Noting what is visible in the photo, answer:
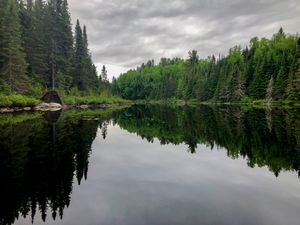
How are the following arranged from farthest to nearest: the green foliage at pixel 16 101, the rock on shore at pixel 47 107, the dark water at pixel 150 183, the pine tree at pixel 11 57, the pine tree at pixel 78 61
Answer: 1. the pine tree at pixel 78 61
2. the rock on shore at pixel 47 107
3. the pine tree at pixel 11 57
4. the green foliage at pixel 16 101
5. the dark water at pixel 150 183

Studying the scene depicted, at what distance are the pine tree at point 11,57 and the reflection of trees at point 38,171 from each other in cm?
3324

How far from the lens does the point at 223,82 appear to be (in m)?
105

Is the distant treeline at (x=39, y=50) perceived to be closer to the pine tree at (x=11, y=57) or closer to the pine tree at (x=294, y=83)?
the pine tree at (x=11, y=57)

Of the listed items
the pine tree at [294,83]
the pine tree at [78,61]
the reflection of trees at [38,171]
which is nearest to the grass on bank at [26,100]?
the pine tree at [78,61]

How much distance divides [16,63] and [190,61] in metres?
134

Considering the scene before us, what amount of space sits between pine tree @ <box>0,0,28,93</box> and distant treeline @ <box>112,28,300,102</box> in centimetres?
5368

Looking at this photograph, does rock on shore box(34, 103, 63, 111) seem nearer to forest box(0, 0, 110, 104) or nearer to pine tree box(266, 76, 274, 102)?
forest box(0, 0, 110, 104)

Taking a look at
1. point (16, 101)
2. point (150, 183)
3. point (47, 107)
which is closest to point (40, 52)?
point (47, 107)

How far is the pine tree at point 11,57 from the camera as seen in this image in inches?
1927

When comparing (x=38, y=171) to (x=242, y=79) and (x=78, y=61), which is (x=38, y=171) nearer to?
(x=78, y=61)

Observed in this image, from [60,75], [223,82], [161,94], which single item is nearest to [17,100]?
[60,75]

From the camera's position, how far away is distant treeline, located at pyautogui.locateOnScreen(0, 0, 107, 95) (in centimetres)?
4975

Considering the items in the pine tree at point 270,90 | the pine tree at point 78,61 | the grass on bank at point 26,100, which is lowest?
the grass on bank at point 26,100

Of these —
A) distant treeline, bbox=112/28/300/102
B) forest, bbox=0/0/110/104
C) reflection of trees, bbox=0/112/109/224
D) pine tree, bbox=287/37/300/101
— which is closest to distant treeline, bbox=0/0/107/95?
forest, bbox=0/0/110/104
